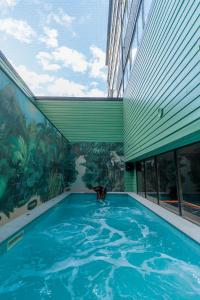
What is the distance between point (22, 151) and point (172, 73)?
12.5 ft

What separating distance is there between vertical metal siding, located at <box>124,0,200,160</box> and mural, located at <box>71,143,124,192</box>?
16.5 ft

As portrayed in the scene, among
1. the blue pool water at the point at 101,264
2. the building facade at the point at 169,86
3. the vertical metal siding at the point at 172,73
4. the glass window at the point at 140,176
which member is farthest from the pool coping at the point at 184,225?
the glass window at the point at 140,176

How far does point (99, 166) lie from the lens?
9930 millimetres

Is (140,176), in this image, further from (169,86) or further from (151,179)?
(169,86)

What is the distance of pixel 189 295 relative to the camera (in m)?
1.84

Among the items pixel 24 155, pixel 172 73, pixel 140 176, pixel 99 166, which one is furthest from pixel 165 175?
pixel 24 155

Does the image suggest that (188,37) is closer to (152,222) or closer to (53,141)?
(152,222)

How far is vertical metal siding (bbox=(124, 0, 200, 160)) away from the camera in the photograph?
254cm

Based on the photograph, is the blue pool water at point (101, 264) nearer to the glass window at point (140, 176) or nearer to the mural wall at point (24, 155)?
the mural wall at point (24, 155)

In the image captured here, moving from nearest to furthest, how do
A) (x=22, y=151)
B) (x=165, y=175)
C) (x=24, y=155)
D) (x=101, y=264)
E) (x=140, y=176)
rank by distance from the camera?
(x=101, y=264), (x=22, y=151), (x=24, y=155), (x=165, y=175), (x=140, y=176)

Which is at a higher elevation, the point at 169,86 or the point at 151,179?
the point at 169,86

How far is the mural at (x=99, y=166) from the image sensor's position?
983 centimetres

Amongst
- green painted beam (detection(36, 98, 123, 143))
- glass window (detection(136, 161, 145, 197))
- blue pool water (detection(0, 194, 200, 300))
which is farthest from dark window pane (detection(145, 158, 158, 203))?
green painted beam (detection(36, 98, 123, 143))

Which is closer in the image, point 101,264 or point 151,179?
point 101,264
